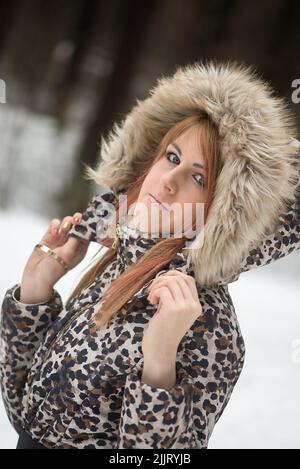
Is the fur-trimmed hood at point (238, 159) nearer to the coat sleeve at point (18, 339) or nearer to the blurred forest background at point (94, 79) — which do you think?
the coat sleeve at point (18, 339)

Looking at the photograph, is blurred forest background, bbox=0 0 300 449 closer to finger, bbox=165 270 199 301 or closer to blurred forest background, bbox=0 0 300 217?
blurred forest background, bbox=0 0 300 217

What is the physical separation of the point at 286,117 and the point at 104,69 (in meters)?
1.68

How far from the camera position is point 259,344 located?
180 cm

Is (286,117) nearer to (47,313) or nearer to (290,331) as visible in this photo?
(47,313)

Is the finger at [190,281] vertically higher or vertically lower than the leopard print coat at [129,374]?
higher

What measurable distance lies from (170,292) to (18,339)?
33 cm

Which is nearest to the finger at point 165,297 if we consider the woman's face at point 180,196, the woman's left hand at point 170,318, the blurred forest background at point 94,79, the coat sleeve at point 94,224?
the woman's left hand at point 170,318

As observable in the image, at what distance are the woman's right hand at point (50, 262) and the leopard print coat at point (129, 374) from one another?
0.12 feet

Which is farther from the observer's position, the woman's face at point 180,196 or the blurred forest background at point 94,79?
the blurred forest background at point 94,79

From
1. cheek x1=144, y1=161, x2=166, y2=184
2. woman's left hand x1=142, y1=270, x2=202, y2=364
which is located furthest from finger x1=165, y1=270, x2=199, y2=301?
cheek x1=144, y1=161, x2=166, y2=184

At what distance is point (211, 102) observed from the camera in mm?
902

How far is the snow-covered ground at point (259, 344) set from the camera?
144cm

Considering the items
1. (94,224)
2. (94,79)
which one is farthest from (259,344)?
(94,79)

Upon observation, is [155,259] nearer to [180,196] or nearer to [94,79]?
[180,196]
